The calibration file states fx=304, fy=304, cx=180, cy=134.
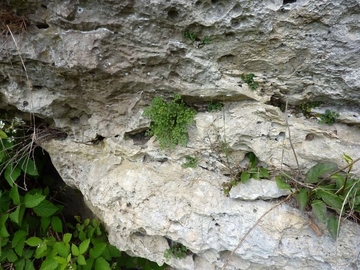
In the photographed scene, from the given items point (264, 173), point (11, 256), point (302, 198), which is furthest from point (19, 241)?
point (302, 198)

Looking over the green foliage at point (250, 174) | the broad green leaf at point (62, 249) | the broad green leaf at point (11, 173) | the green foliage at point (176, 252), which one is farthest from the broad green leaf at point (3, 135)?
the green foliage at point (250, 174)

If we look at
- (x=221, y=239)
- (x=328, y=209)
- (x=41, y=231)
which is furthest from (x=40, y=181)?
(x=328, y=209)

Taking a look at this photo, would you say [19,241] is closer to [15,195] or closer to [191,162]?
Result: [15,195]

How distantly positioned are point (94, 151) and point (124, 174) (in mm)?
419

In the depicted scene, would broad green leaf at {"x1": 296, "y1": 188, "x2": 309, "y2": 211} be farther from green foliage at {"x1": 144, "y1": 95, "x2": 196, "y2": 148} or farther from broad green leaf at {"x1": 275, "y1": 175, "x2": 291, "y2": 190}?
green foliage at {"x1": 144, "y1": 95, "x2": 196, "y2": 148}

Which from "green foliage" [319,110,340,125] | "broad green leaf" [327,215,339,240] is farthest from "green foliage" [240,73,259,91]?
"broad green leaf" [327,215,339,240]

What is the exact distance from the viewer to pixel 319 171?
86.9 inches

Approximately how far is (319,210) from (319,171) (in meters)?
0.28

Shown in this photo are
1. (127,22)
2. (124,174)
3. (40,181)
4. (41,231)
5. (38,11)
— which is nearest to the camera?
(127,22)

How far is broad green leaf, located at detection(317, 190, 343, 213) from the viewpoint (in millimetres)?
2119

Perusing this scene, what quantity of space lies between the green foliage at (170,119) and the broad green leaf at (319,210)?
109 cm

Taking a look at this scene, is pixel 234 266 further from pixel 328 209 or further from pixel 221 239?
pixel 328 209

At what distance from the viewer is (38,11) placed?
2373 millimetres

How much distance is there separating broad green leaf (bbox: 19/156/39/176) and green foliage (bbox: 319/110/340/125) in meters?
2.63
